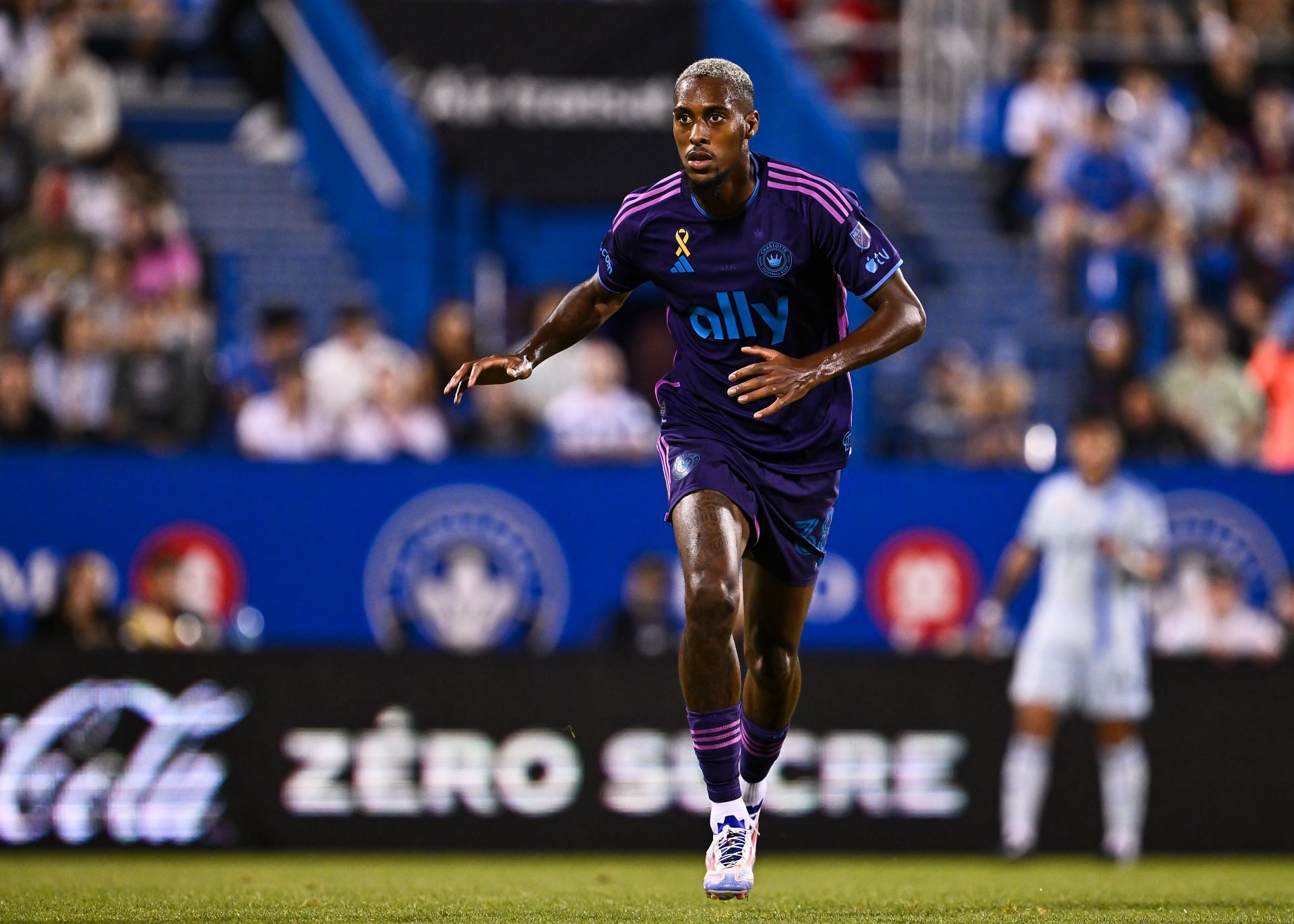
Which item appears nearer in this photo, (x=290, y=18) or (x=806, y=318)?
(x=806, y=318)

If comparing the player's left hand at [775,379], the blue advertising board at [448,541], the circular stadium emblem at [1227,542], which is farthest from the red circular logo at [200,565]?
the player's left hand at [775,379]

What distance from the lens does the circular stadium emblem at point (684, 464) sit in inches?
267

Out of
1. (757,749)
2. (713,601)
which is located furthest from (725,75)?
(757,749)

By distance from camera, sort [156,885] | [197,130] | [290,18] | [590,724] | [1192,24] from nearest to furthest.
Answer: [156,885] → [590,724] → [290,18] → [197,130] → [1192,24]

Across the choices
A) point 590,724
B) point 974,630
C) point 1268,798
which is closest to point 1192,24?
point 974,630

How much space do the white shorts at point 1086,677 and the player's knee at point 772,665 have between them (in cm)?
418

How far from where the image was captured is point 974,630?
13227 millimetres

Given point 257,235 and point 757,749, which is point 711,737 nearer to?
point 757,749

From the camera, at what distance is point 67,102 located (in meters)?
15.3

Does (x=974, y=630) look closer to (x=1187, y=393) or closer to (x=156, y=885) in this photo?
(x=1187, y=393)

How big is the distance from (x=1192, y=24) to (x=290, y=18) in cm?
901

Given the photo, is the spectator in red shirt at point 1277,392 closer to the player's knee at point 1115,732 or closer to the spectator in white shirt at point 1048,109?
the spectator in white shirt at point 1048,109

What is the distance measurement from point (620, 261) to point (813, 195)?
74 centimetres

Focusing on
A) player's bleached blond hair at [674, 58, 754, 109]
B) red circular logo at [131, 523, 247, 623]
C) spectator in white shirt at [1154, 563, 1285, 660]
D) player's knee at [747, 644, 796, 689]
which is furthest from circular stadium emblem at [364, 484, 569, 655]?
player's bleached blond hair at [674, 58, 754, 109]
